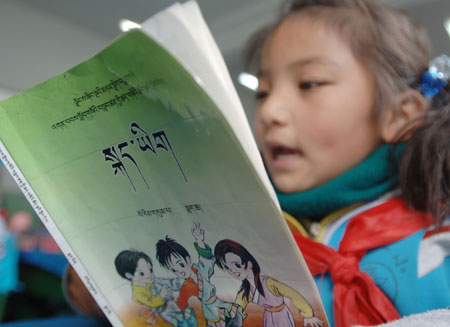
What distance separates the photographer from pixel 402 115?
1.77 feet

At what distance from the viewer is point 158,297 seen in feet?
1.06

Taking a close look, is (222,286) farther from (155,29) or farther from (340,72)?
(340,72)

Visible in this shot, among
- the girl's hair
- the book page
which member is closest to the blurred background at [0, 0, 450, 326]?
the girl's hair

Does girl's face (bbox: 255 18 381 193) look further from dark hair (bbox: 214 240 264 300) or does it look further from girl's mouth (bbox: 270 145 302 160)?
dark hair (bbox: 214 240 264 300)

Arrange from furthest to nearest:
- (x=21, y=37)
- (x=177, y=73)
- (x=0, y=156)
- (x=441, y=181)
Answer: (x=21, y=37), (x=441, y=181), (x=0, y=156), (x=177, y=73)

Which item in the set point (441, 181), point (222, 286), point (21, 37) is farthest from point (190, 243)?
point (21, 37)

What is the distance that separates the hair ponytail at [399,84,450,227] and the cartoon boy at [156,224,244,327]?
0.25m

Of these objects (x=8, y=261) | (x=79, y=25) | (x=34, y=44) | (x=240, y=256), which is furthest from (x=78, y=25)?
(x=240, y=256)

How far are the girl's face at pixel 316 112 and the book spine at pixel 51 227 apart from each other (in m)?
0.26

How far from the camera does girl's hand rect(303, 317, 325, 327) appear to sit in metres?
0.25

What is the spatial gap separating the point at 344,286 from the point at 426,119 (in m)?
0.25

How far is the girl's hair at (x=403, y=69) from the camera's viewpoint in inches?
16.8

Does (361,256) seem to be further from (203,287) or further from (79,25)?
(79,25)

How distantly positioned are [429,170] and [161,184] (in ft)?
1.01
